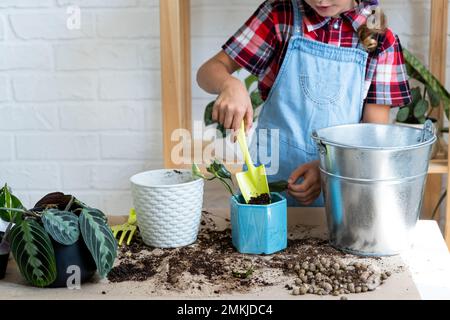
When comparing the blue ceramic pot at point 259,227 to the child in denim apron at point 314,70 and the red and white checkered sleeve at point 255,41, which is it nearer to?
the child in denim apron at point 314,70

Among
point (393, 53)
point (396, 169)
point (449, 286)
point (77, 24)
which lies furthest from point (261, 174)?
point (77, 24)

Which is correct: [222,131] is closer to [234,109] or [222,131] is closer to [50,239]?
[234,109]

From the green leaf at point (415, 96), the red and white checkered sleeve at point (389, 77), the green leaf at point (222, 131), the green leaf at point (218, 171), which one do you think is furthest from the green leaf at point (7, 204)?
the green leaf at point (415, 96)

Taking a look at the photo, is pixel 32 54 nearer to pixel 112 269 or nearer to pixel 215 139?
pixel 215 139

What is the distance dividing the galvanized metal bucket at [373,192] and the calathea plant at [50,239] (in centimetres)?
31

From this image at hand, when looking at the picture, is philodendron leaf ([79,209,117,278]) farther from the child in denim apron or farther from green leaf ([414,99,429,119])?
green leaf ([414,99,429,119])

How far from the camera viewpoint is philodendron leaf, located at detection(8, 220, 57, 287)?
0.79m

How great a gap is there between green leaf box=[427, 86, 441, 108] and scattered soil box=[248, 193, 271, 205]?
91 centimetres

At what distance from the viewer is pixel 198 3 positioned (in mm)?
1812

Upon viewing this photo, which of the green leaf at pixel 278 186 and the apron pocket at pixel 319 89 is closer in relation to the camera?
the green leaf at pixel 278 186

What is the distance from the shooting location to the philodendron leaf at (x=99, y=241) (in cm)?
80

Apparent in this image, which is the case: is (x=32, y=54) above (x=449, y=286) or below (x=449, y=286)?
above
